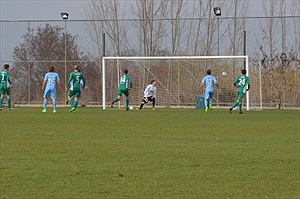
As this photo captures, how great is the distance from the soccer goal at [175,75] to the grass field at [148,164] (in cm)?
2323

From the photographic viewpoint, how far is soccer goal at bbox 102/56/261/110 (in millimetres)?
41031

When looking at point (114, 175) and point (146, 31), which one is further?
point (146, 31)

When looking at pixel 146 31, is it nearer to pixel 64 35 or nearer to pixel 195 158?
pixel 64 35

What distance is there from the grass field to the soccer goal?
23.2 m

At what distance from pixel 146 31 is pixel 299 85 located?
1103cm

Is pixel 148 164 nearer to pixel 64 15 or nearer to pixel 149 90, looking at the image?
pixel 149 90

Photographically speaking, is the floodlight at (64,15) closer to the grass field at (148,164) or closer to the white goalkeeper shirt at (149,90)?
the white goalkeeper shirt at (149,90)

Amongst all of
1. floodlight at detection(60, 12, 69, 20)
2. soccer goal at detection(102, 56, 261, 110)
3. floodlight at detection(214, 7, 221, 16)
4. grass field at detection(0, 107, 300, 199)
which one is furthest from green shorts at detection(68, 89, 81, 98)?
floodlight at detection(60, 12, 69, 20)

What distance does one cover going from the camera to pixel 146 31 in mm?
48344

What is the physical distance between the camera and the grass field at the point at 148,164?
27.2 ft

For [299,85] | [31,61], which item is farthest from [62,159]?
[31,61]

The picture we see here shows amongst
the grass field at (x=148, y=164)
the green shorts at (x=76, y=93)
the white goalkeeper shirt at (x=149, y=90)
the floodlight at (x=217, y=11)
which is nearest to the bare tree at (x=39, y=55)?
the floodlight at (x=217, y=11)

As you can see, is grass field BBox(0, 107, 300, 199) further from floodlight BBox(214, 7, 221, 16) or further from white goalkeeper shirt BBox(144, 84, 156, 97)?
floodlight BBox(214, 7, 221, 16)

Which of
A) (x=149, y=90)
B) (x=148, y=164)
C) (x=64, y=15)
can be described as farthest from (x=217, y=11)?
(x=148, y=164)
